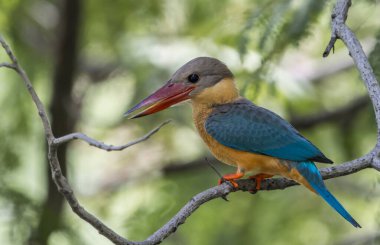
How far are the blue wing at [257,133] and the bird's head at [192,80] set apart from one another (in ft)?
0.53

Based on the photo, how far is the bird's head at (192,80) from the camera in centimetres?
426

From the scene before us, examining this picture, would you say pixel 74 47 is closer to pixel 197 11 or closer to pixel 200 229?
pixel 197 11

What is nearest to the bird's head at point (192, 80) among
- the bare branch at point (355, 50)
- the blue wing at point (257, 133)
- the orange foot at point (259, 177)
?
the blue wing at point (257, 133)

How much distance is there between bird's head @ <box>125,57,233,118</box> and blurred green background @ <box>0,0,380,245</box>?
36 cm

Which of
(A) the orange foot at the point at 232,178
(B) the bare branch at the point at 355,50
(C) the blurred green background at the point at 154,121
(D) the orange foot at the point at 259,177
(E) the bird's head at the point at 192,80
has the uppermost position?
(B) the bare branch at the point at 355,50

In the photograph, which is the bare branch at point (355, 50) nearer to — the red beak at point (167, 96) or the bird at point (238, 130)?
the bird at point (238, 130)

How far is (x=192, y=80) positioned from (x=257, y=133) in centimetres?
63

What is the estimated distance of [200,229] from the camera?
6.03 m

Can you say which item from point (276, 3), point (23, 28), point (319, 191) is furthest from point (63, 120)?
point (319, 191)

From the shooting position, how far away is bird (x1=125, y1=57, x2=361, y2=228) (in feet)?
11.7

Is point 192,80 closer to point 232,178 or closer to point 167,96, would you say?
point 167,96

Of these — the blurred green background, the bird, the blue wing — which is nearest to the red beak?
the bird

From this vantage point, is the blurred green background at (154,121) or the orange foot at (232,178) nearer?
the orange foot at (232,178)

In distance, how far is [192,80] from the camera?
4344mm
